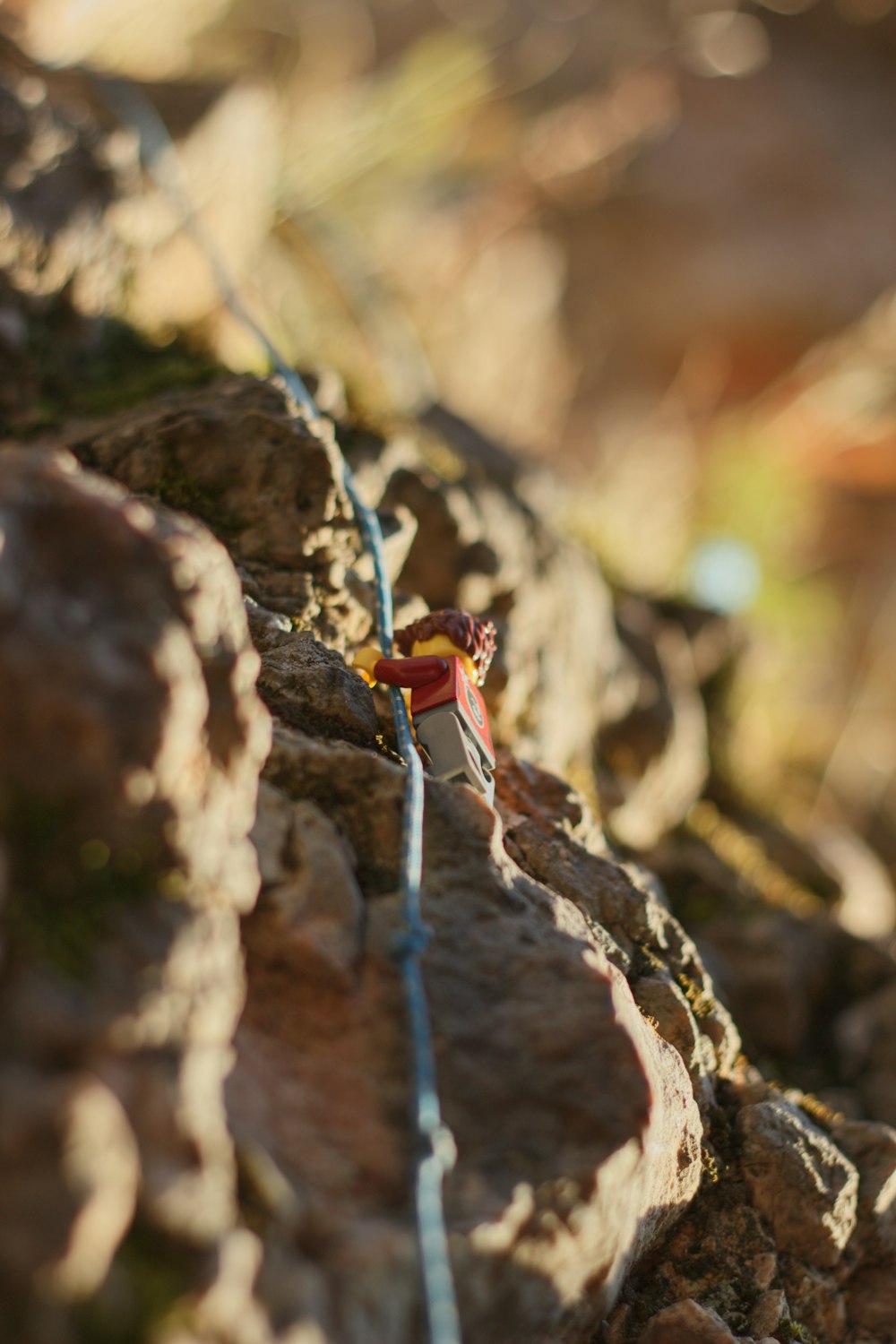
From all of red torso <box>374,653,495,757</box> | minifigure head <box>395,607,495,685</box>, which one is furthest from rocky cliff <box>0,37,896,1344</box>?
minifigure head <box>395,607,495,685</box>

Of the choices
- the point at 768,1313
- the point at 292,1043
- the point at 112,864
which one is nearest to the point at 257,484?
the point at 112,864

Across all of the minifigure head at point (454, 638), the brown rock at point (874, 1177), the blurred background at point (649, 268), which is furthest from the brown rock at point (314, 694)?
the blurred background at point (649, 268)

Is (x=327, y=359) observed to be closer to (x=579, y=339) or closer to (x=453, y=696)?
(x=453, y=696)

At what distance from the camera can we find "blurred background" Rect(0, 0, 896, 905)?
6551 mm

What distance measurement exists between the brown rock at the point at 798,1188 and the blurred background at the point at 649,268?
3287 mm

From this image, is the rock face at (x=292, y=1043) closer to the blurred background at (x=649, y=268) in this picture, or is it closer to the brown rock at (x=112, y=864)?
the brown rock at (x=112, y=864)

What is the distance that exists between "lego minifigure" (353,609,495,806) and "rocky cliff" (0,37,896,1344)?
13 centimetres

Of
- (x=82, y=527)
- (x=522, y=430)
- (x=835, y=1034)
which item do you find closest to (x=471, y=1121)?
(x=82, y=527)

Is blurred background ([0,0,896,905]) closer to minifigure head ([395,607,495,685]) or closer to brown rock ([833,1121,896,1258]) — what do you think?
brown rock ([833,1121,896,1258])

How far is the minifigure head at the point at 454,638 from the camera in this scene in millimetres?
2789

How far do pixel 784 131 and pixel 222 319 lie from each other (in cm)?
909

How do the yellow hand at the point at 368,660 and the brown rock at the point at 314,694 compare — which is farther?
the yellow hand at the point at 368,660

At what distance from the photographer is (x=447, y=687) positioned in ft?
8.65

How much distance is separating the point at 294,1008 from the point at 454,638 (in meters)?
1.20
